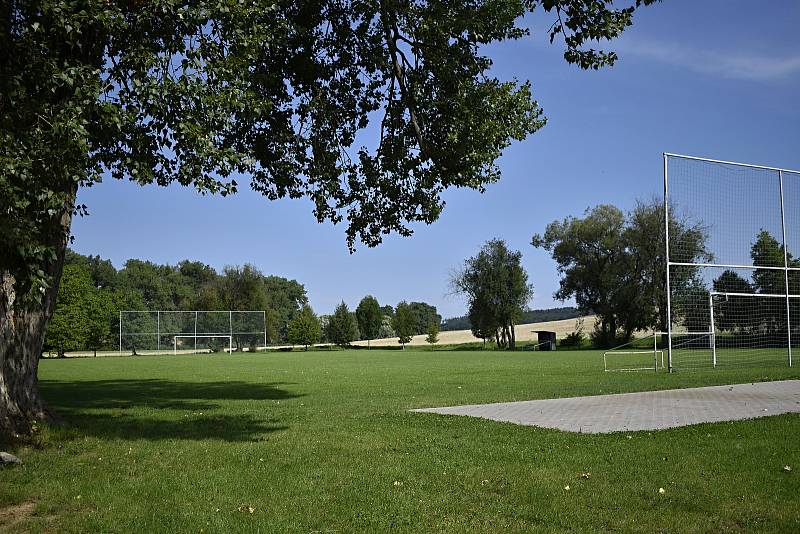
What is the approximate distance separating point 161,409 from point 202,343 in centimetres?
5484

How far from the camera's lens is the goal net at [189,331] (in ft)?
209

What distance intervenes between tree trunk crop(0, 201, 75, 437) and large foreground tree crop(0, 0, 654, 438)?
0.08 feet

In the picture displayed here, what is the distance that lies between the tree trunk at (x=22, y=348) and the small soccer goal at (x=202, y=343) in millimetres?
56516

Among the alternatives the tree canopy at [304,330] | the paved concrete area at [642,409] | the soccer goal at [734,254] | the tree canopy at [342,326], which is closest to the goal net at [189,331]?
the tree canopy at [304,330]

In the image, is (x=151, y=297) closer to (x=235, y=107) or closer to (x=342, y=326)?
(x=342, y=326)

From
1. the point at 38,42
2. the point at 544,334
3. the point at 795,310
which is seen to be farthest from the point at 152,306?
the point at 38,42

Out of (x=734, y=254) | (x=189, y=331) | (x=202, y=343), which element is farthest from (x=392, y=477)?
(x=202, y=343)

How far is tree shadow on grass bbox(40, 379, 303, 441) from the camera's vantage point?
10.2 m

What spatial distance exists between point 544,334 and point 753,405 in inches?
2008

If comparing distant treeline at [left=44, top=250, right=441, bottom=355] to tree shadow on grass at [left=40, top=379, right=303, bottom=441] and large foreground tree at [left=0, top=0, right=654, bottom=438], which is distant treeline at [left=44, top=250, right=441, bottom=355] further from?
large foreground tree at [left=0, top=0, right=654, bottom=438]

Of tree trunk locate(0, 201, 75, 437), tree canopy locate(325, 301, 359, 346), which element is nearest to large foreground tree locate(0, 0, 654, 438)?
tree trunk locate(0, 201, 75, 437)

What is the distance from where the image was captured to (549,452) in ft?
25.5

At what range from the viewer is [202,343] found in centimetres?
6650

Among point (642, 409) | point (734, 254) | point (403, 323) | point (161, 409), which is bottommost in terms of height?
point (161, 409)
